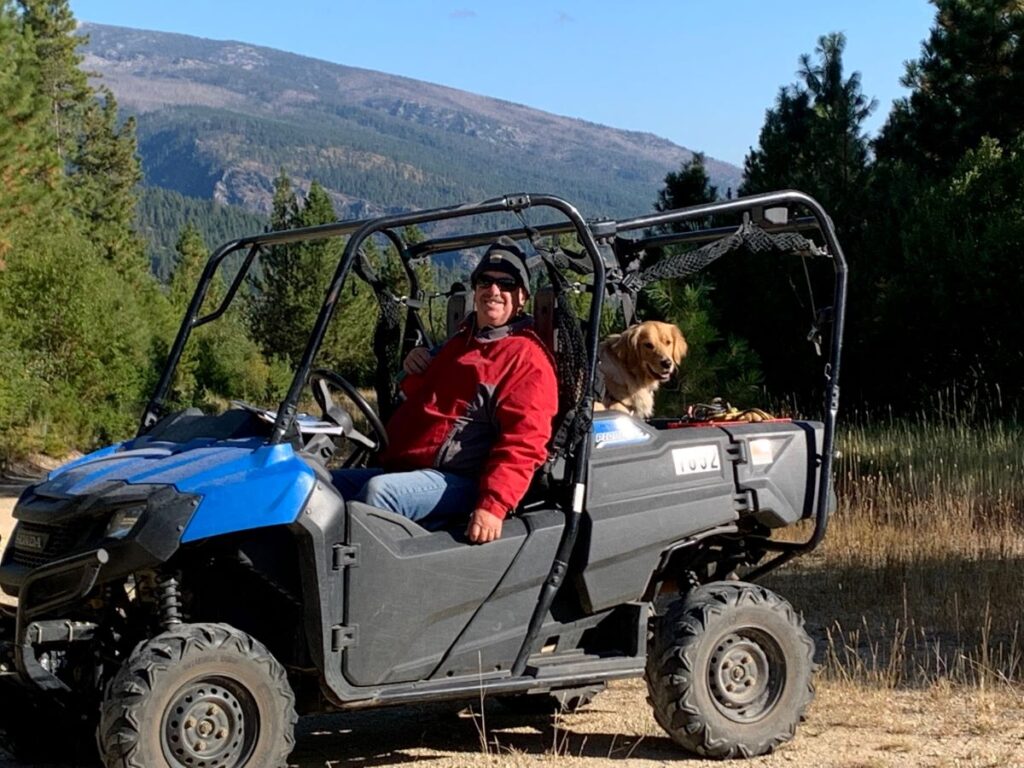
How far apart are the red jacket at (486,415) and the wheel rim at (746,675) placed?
1115 millimetres

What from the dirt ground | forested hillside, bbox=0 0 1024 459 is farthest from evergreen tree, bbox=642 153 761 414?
the dirt ground

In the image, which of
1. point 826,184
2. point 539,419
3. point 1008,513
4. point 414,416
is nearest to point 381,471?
point 414,416

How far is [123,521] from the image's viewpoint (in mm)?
4785

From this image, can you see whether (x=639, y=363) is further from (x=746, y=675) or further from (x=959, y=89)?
(x=959, y=89)

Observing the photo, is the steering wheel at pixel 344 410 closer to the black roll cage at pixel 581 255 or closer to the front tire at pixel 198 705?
the black roll cage at pixel 581 255

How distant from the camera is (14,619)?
5.33 metres

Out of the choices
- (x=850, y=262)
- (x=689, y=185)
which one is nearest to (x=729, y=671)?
(x=850, y=262)

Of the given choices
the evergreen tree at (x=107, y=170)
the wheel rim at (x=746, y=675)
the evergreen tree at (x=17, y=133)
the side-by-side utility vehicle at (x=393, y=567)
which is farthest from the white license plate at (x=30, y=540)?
the evergreen tree at (x=107, y=170)

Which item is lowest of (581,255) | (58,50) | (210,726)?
(210,726)

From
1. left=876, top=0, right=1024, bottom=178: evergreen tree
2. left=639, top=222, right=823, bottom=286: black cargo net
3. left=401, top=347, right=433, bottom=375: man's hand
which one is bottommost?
left=401, top=347, right=433, bottom=375: man's hand

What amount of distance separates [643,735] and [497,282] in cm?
196

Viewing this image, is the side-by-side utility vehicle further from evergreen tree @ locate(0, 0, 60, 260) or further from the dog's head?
evergreen tree @ locate(0, 0, 60, 260)

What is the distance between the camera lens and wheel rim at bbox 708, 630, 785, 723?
5.71 meters

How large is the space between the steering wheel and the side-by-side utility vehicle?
14 mm
